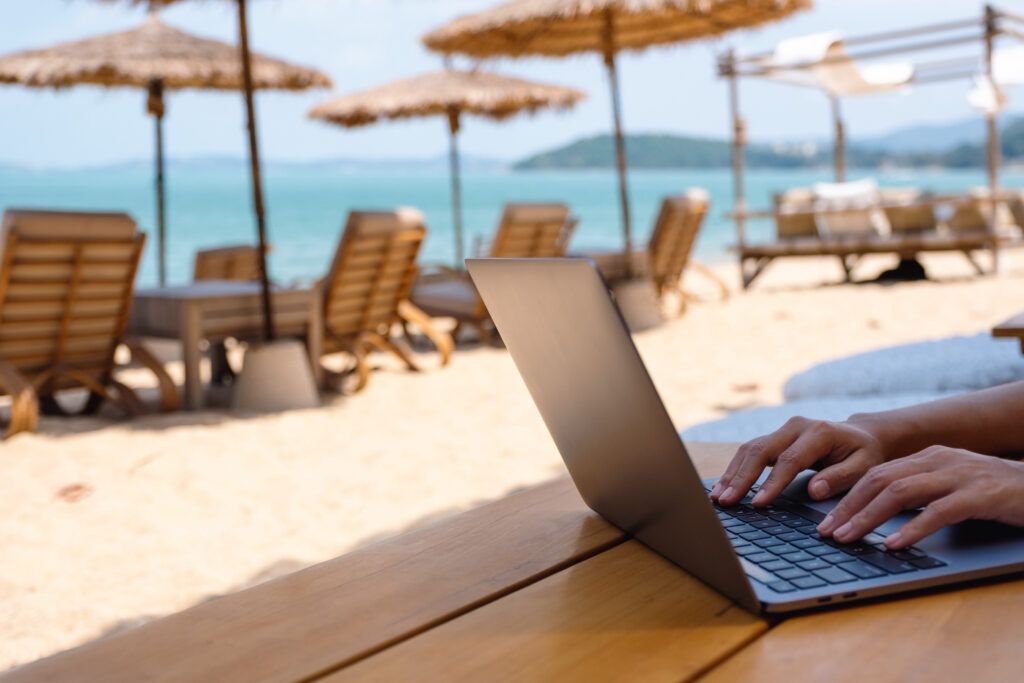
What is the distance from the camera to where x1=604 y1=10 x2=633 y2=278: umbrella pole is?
24.8ft

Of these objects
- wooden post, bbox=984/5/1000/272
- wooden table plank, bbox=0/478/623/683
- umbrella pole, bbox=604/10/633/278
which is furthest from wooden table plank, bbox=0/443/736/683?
wooden post, bbox=984/5/1000/272

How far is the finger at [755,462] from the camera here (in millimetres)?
873

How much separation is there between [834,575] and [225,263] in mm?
6502

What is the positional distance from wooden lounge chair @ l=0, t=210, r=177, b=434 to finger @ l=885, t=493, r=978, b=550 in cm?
394

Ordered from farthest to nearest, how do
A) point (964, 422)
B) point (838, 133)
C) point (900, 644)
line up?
point (838, 133) < point (964, 422) < point (900, 644)

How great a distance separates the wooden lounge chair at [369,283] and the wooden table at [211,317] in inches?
5.2

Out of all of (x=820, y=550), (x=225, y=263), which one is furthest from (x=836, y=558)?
(x=225, y=263)

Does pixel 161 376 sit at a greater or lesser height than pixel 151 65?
lesser

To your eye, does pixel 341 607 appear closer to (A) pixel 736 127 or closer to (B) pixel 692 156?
(A) pixel 736 127

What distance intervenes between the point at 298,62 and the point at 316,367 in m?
3.51

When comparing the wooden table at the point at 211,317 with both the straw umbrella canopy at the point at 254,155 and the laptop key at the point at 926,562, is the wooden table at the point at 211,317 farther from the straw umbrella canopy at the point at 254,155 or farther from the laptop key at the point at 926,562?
the laptop key at the point at 926,562

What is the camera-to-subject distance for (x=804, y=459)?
2.92 feet

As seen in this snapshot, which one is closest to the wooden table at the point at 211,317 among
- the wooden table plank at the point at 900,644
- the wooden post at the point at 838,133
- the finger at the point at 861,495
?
the finger at the point at 861,495

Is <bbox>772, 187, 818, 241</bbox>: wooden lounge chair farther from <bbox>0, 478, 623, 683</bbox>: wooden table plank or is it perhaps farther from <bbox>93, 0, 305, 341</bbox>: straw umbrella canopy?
<bbox>0, 478, 623, 683</bbox>: wooden table plank
